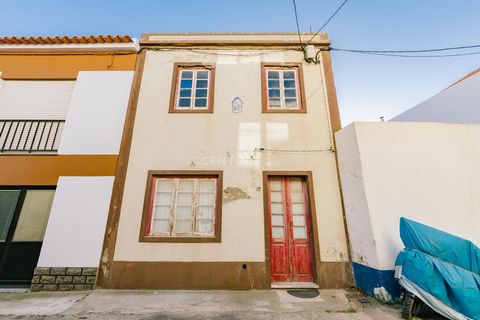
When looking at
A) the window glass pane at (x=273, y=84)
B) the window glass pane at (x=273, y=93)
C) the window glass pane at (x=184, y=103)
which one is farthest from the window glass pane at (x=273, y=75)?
the window glass pane at (x=184, y=103)

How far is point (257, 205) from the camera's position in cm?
551

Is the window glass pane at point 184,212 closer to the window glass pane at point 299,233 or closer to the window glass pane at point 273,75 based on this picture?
the window glass pane at point 299,233

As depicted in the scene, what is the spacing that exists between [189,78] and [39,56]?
4.78 meters

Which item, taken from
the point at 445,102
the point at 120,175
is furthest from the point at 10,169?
the point at 445,102

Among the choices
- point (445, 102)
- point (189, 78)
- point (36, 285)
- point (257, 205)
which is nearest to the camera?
point (36, 285)

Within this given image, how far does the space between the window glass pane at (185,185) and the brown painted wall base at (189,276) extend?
68.7 inches

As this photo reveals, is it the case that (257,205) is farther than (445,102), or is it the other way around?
(445,102)

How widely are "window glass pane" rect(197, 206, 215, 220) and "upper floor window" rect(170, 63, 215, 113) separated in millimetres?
2695

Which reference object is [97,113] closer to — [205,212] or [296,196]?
[205,212]

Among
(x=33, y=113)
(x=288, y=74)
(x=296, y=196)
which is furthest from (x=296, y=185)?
(x=33, y=113)

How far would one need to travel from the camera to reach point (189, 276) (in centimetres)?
503

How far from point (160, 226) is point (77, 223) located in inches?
76.0

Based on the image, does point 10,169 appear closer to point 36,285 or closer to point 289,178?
point 36,285

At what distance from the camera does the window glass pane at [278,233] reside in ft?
17.9
